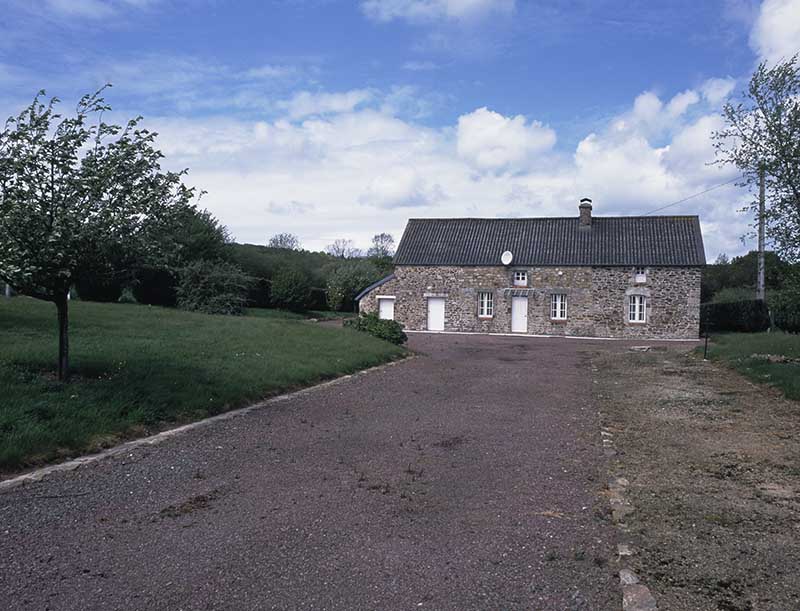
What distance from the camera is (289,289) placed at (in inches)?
1443

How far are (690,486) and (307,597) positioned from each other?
3972 mm

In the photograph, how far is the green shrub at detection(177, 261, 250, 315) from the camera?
27562mm

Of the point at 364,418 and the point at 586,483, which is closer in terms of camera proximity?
the point at 586,483

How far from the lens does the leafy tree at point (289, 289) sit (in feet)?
120

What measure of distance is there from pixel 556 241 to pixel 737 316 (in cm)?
920

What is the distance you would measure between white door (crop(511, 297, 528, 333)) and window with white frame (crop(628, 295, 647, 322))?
4.94 meters

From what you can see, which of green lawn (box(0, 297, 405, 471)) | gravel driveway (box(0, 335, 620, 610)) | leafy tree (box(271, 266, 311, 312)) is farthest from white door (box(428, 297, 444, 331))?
gravel driveway (box(0, 335, 620, 610))

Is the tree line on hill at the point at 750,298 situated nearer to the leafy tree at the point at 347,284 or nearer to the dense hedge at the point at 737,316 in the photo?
the dense hedge at the point at 737,316

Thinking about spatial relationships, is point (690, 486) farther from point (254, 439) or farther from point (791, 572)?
point (254, 439)

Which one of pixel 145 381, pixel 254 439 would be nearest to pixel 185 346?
pixel 145 381

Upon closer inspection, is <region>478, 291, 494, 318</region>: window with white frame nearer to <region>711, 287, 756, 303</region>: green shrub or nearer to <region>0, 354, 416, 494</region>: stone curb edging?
<region>711, 287, 756, 303</region>: green shrub

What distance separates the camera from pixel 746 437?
855cm

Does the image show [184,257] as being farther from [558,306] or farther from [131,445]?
[131,445]

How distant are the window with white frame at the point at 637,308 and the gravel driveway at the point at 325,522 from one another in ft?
80.4
